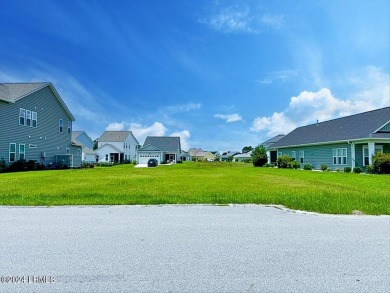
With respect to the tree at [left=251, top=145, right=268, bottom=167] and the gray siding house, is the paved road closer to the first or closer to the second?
the gray siding house

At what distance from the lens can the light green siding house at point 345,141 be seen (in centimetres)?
2500

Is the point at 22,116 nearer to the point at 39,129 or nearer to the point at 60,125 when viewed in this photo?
the point at 39,129

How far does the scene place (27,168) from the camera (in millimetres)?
27109

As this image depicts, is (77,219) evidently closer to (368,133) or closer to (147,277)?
(147,277)

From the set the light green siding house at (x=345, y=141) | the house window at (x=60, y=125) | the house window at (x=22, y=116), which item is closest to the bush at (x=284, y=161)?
the light green siding house at (x=345, y=141)

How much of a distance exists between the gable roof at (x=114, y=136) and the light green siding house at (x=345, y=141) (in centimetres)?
4052

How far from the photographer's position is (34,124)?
96.4 feet

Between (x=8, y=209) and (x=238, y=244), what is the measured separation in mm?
6547

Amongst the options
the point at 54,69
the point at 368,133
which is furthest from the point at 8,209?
the point at 368,133

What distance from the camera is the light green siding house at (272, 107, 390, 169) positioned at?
82.0ft

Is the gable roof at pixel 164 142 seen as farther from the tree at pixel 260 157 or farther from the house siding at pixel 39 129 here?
the house siding at pixel 39 129

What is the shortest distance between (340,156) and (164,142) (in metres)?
44.7

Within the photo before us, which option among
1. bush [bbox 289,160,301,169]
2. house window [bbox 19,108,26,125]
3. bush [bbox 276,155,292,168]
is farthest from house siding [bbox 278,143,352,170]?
house window [bbox 19,108,26,125]

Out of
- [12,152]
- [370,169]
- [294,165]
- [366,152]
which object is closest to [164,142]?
[294,165]
